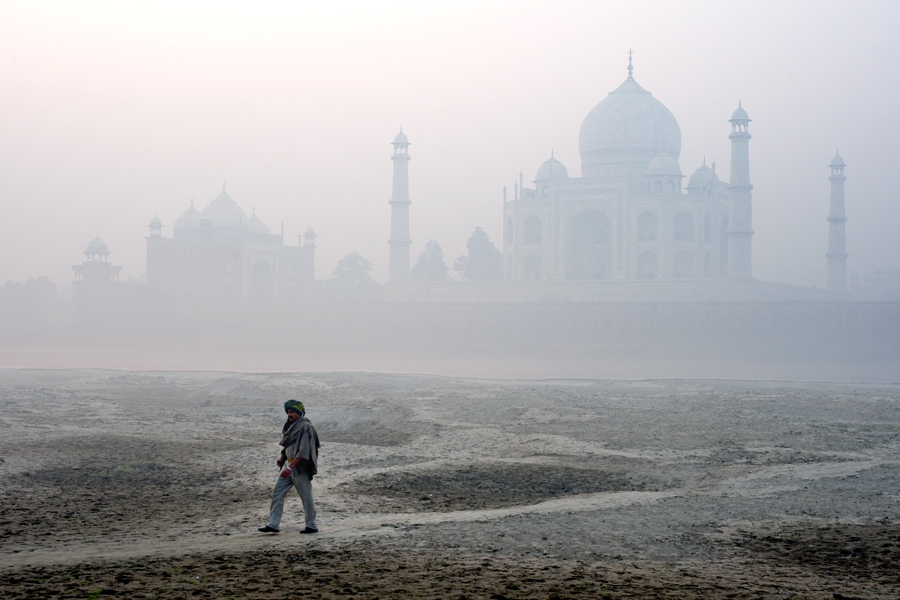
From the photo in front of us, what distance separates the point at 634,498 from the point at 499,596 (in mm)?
3294

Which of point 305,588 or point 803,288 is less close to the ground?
point 803,288

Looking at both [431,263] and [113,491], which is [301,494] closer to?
[113,491]

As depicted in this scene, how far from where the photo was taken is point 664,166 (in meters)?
45.1

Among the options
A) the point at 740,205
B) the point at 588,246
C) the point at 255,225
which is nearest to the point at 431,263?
the point at 255,225

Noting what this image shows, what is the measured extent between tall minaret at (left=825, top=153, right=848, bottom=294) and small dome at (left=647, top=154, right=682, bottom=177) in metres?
8.21

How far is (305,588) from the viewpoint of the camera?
483cm

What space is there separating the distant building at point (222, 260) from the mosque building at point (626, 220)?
38.8 feet

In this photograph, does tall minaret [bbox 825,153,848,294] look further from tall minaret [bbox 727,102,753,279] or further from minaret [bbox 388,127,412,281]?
minaret [bbox 388,127,412,281]

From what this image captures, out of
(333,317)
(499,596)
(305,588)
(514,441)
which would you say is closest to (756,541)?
(499,596)

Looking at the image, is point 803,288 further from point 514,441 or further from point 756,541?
point 756,541

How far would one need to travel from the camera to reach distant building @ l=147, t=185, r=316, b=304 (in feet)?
174

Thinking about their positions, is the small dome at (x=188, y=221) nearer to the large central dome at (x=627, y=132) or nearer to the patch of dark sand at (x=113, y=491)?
the large central dome at (x=627, y=132)

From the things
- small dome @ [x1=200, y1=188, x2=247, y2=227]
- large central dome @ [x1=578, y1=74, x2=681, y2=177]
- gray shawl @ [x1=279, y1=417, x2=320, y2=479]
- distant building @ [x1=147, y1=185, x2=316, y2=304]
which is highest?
large central dome @ [x1=578, y1=74, x2=681, y2=177]

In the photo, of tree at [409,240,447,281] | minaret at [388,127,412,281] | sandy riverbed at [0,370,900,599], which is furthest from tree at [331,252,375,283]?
sandy riverbed at [0,370,900,599]
